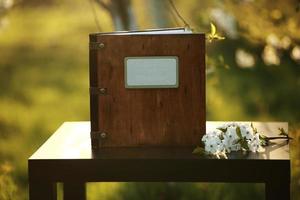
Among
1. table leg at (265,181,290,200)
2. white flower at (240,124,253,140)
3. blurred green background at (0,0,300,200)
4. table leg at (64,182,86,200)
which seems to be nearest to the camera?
table leg at (265,181,290,200)

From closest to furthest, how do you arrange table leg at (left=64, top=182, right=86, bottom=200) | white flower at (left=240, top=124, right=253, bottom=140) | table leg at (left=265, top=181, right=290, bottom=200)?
table leg at (left=265, top=181, right=290, bottom=200) → white flower at (left=240, top=124, right=253, bottom=140) → table leg at (left=64, top=182, right=86, bottom=200)

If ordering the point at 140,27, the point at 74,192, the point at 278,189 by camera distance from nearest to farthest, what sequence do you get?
the point at 278,189 → the point at 74,192 → the point at 140,27

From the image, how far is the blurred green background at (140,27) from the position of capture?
9.41ft

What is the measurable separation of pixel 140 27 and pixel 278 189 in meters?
1.22

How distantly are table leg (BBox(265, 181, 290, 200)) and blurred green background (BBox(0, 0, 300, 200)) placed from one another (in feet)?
3.53

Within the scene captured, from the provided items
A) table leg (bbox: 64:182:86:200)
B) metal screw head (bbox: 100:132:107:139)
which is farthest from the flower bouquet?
table leg (bbox: 64:182:86:200)

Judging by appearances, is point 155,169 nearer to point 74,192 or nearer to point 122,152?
point 122,152

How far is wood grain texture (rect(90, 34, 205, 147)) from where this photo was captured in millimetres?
1977

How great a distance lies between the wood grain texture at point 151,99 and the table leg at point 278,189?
261 mm

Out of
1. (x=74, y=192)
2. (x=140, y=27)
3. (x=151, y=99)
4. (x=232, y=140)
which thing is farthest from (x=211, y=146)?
(x=140, y=27)

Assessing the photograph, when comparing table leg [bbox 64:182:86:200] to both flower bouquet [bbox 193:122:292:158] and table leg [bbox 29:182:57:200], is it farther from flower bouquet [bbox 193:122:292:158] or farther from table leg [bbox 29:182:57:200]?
flower bouquet [bbox 193:122:292:158]

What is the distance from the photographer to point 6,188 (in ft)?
9.91

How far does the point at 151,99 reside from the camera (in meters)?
1.99

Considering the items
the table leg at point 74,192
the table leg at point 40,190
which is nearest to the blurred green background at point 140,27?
the table leg at point 74,192
